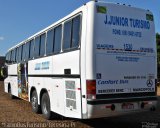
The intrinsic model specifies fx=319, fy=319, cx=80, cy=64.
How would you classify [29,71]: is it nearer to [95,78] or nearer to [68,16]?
[68,16]

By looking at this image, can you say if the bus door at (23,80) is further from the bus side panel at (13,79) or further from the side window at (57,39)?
the side window at (57,39)

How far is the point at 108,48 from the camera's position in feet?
27.9

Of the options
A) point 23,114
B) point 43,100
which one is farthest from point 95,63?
point 23,114

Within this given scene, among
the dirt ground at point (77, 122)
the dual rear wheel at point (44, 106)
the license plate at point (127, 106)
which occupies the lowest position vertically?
the dirt ground at point (77, 122)

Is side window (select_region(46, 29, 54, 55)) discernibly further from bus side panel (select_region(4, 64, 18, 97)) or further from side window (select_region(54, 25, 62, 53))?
bus side panel (select_region(4, 64, 18, 97))

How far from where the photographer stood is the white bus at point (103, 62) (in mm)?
8238

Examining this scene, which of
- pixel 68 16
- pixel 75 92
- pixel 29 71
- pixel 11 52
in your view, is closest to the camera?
pixel 75 92

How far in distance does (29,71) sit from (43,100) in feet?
8.59

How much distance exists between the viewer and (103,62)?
8.37m

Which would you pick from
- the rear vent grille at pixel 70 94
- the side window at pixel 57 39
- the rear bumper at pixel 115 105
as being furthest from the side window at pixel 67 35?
the rear bumper at pixel 115 105

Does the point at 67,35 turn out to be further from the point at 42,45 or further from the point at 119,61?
the point at 42,45

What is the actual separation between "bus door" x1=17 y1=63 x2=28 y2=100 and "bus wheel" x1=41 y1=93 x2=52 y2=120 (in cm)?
289

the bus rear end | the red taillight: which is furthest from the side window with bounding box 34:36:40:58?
the red taillight

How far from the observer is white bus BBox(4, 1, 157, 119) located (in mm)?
8238
